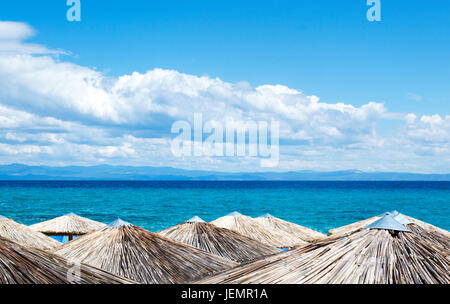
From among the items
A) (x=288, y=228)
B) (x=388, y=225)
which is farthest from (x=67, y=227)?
(x=388, y=225)

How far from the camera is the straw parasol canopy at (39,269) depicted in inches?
128

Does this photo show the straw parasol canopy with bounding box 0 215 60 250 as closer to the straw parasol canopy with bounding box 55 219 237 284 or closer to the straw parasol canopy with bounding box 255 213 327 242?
the straw parasol canopy with bounding box 55 219 237 284

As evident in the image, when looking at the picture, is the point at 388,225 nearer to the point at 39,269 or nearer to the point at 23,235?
the point at 39,269

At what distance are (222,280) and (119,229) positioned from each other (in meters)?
2.79

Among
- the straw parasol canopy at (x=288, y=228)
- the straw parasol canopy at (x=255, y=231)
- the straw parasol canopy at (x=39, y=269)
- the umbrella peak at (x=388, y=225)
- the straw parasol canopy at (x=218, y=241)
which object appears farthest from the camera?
the straw parasol canopy at (x=288, y=228)

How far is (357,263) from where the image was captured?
3.20 m

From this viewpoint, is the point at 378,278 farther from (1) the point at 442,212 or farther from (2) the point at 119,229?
(1) the point at 442,212

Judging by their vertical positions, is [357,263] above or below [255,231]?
above

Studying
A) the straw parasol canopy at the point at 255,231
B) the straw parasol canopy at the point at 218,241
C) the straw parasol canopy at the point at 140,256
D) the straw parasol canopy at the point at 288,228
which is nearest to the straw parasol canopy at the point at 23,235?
the straw parasol canopy at the point at 218,241

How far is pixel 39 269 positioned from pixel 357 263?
2235 mm

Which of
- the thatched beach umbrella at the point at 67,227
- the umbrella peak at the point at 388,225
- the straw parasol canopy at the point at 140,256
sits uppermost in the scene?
the umbrella peak at the point at 388,225

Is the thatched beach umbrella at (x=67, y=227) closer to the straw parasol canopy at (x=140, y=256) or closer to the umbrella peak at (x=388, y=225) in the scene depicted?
the straw parasol canopy at (x=140, y=256)

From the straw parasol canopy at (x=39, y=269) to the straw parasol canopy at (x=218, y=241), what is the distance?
386 cm
